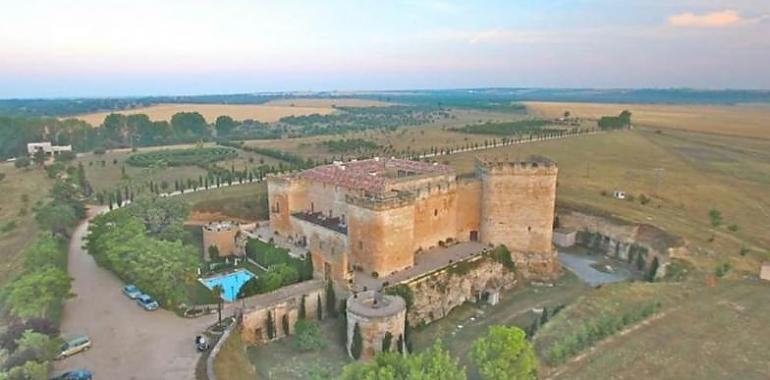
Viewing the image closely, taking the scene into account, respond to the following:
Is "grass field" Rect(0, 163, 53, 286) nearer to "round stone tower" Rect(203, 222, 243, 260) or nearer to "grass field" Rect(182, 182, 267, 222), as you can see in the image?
"round stone tower" Rect(203, 222, 243, 260)

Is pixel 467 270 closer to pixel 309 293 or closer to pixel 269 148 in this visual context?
pixel 309 293

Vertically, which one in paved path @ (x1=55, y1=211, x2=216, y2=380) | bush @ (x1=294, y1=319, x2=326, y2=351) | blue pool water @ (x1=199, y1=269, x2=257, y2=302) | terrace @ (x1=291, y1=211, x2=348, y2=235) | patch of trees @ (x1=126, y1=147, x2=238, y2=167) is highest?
terrace @ (x1=291, y1=211, x2=348, y2=235)

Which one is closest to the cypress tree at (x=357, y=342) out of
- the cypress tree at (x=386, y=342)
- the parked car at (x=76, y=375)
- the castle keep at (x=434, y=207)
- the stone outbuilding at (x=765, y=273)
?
the cypress tree at (x=386, y=342)

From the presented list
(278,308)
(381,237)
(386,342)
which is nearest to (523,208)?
(381,237)

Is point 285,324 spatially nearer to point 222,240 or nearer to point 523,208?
point 222,240

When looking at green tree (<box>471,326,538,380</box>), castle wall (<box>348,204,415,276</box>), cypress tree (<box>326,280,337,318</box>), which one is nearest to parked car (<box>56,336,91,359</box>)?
cypress tree (<box>326,280,337,318</box>)
